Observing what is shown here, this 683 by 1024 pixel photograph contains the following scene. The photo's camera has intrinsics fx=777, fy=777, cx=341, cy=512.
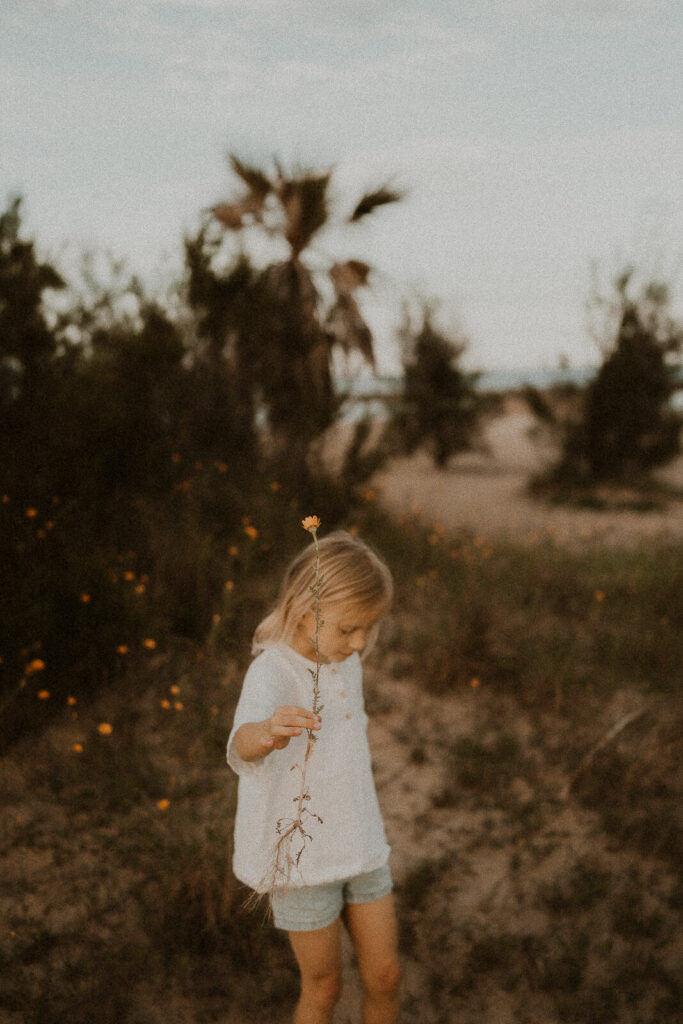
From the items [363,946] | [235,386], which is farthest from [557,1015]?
[235,386]

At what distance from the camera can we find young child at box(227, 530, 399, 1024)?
1.70 metres

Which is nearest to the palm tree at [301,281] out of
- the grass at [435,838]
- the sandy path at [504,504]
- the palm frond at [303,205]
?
the palm frond at [303,205]

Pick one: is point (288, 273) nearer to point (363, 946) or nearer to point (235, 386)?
point (235, 386)

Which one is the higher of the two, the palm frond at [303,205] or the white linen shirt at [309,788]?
the palm frond at [303,205]

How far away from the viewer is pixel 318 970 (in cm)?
174

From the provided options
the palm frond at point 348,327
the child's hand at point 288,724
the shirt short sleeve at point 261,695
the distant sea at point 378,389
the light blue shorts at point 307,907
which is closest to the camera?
the child's hand at point 288,724

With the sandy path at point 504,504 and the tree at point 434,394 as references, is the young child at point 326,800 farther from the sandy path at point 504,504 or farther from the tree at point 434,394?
the tree at point 434,394

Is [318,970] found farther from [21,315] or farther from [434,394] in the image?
[434,394]

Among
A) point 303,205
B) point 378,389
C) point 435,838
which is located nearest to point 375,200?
point 303,205

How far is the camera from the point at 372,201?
7.75 meters

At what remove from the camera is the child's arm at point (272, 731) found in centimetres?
135

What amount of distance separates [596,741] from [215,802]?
1671 millimetres

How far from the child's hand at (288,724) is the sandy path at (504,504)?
470 centimetres

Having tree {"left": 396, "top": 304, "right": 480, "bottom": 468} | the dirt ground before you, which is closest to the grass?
the dirt ground
